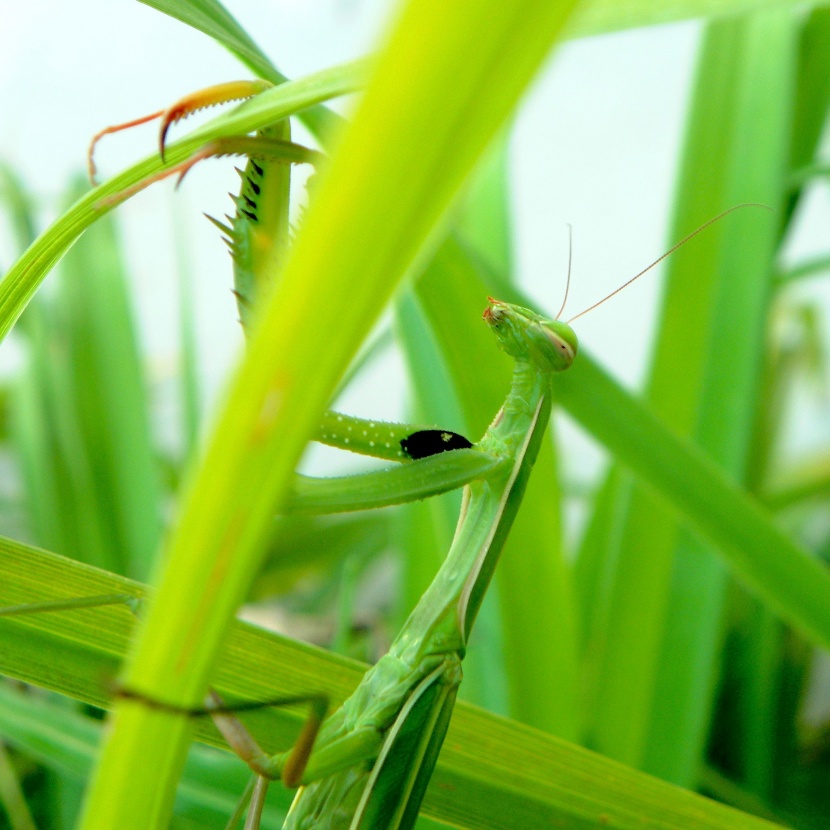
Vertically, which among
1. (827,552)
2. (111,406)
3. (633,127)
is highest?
(633,127)

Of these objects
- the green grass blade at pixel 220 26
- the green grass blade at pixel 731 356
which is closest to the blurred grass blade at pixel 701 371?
the green grass blade at pixel 731 356

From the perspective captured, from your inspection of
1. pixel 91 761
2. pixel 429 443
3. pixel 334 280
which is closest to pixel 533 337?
pixel 429 443

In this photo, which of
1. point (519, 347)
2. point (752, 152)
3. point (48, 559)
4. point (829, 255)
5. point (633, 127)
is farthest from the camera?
point (633, 127)

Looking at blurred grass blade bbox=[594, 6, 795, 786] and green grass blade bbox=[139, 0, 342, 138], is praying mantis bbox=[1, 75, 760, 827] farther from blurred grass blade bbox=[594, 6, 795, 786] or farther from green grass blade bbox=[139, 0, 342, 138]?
blurred grass blade bbox=[594, 6, 795, 786]

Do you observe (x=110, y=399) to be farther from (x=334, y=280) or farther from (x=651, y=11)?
(x=334, y=280)

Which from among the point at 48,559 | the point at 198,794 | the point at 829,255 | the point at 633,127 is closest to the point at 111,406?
the point at 198,794

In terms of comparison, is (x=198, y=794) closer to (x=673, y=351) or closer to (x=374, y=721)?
(x=374, y=721)
